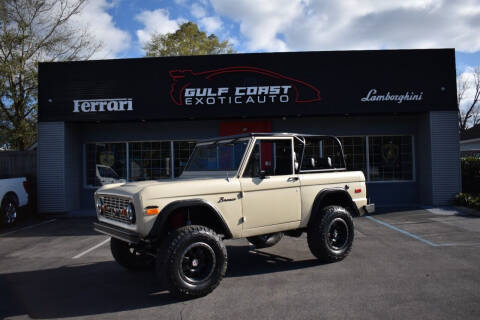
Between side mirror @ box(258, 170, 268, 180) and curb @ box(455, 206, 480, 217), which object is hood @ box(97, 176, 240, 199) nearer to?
side mirror @ box(258, 170, 268, 180)

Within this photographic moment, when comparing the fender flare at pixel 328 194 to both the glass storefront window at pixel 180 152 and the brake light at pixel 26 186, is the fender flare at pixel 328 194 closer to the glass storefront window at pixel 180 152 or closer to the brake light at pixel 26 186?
the glass storefront window at pixel 180 152

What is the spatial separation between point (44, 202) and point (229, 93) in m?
6.92

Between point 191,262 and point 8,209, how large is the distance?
8024 mm

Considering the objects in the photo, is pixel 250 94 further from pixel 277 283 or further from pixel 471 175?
pixel 471 175

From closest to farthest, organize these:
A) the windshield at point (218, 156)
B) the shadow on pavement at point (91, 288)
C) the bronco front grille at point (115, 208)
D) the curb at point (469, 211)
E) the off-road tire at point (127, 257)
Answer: the shadow on pavement at point (91, 288) < the bronco front grille at point (115, 208) < the windshield at point (218, 156) < the off-road tire at point (127, 257) < the curb at point (469, 211)

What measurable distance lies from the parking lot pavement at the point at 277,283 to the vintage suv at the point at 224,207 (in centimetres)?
36

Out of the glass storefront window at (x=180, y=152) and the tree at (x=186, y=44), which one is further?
the tree at (x=186, y=44)

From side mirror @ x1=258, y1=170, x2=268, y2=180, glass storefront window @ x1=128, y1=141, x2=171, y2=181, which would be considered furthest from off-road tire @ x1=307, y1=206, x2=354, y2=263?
glass storefront window @ x1=128, y1=141, x2=171, y2=181

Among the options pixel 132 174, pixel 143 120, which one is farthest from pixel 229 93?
pixel 132 174

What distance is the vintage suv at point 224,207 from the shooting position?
408 cm

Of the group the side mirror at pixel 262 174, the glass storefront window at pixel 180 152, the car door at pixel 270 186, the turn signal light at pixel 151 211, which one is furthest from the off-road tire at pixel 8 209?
the side mirror at pixel 262 174

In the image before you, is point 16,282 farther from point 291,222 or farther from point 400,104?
point 400,104

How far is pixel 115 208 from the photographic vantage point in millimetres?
4512

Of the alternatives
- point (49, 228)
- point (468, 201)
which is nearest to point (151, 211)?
point (49, 228)
